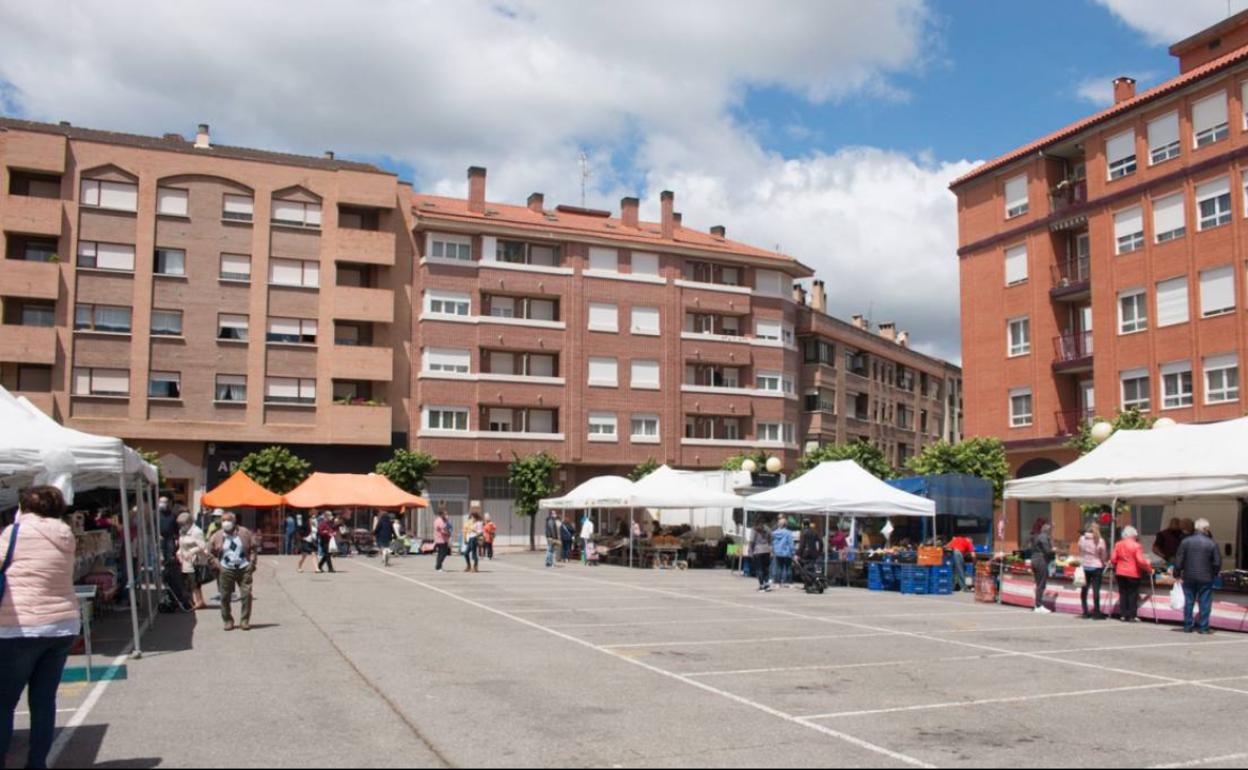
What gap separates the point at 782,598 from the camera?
22.0m

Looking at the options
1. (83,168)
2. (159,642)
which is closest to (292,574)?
(159,642)

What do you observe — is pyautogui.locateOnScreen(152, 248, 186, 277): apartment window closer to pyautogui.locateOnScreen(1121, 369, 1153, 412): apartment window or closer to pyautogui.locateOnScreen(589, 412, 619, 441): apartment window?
pyautogui.locateOnScreen(589, 412, 619, 441): apartment window

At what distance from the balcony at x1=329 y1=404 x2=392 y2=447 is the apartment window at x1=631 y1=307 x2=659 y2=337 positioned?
13228 millimetres

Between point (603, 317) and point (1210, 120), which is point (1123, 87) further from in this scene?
point (603, 317)

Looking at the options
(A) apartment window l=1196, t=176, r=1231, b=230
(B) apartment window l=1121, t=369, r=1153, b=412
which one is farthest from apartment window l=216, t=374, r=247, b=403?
(A) apartment window l=1196, t=176, r=1231, b=230

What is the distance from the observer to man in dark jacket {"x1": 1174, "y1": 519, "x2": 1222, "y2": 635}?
16.2 meters

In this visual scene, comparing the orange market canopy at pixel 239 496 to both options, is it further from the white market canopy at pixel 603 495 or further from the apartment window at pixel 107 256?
the apartment window at pixel 107 256

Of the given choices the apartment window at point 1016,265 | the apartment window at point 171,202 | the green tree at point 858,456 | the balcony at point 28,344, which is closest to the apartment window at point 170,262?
the apartment window at point 171,202

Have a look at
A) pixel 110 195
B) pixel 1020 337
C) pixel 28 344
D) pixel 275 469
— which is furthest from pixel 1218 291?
pixel 28 344

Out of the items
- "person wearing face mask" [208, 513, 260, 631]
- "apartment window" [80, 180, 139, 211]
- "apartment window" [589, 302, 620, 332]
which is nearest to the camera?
"person wearing face mask" [208, 513, 260, 631]

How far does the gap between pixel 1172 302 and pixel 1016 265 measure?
7.02 meters

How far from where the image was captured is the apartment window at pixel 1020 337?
40.9 m

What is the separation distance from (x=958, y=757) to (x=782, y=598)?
1459 centimetres

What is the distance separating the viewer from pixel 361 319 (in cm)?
4934
